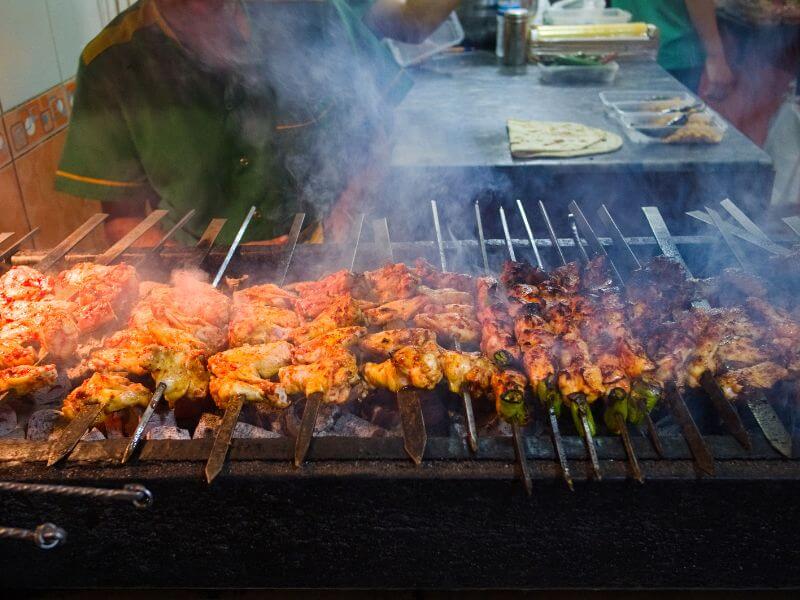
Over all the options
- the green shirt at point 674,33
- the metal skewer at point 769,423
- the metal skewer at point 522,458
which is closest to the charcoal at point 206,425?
the metal skewer at point 522,458

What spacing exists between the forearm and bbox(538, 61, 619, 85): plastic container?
1380 millimetres

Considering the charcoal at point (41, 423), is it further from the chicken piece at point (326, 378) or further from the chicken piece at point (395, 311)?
the chicken piece at point (395, 311)

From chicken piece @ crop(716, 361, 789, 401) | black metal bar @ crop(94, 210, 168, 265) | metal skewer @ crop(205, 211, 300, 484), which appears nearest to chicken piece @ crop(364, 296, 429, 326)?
metal skewer @ crop(205, 211, 300, 484)

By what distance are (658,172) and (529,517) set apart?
3434 millimetres

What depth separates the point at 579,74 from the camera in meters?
6.84

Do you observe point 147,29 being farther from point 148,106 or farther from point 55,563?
point 55,563

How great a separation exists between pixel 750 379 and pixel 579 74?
17.7 ft

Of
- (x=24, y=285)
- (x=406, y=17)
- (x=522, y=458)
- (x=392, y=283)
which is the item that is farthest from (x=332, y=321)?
→ (x=406, y=17)

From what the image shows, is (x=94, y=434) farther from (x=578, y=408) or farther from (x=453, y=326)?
(x=578, y=408)

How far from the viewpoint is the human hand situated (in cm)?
758

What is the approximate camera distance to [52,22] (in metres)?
4.59

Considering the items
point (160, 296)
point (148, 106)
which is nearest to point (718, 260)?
point (160, 296)

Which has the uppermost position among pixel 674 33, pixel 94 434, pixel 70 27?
pixel 70 27

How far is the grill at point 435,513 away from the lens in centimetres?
197
